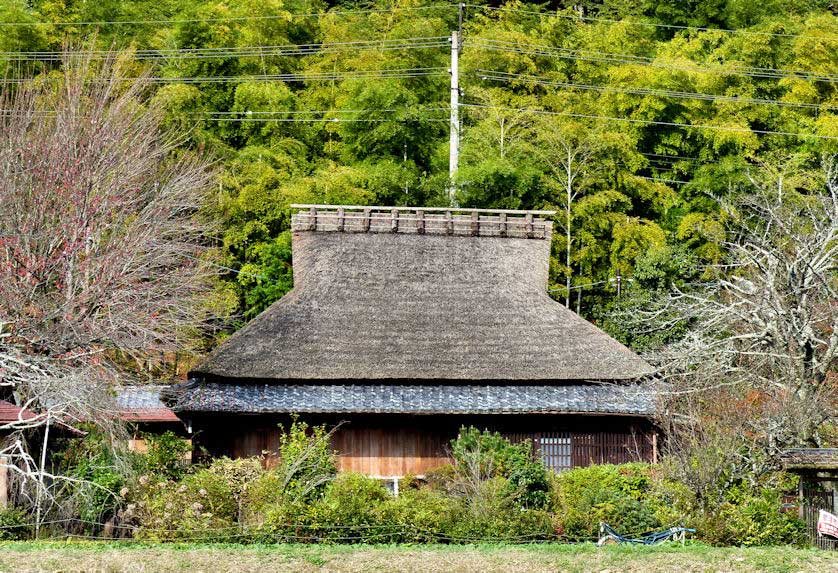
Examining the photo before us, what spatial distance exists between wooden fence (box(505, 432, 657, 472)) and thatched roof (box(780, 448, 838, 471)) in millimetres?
6571

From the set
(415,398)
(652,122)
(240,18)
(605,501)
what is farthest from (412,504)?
(240,18)

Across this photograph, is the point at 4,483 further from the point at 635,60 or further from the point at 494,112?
the point at 635,60

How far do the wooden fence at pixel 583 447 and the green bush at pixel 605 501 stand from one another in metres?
2.16

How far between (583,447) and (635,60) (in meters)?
22.6

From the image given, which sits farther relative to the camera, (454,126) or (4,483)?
(454,126)

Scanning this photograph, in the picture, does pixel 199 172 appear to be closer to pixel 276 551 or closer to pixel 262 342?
pixel 262 342

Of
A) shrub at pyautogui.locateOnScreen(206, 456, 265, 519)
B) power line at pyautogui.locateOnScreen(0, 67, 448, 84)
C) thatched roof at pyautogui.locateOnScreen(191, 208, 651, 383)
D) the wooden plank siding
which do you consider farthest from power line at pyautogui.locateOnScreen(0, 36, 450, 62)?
shrub at pyautogui.locateOnScreen(206, 456, 265, 519)

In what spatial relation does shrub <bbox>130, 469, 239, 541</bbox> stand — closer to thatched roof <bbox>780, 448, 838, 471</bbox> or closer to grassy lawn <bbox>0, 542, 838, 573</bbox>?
grassy lawn <bbox>0, 542, 838, 573</bbox>

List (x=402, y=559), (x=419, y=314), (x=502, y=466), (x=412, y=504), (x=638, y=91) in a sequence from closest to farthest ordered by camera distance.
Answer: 1. (x=402, y=559)
2. (x=412, y=504)
3. (x=502, y=466)
4. (x=419, y=314)
5. (x=638, y=91)

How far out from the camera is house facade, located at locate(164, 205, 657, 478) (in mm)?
26797

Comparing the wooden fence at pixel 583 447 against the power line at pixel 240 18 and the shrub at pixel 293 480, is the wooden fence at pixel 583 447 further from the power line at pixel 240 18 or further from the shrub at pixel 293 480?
the power line at pixel 240 18

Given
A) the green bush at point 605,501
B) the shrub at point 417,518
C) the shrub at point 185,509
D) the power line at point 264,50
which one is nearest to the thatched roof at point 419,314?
the green bush at point 605,501

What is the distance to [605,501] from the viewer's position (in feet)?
72.4

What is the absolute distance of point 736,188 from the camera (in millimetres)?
39844
